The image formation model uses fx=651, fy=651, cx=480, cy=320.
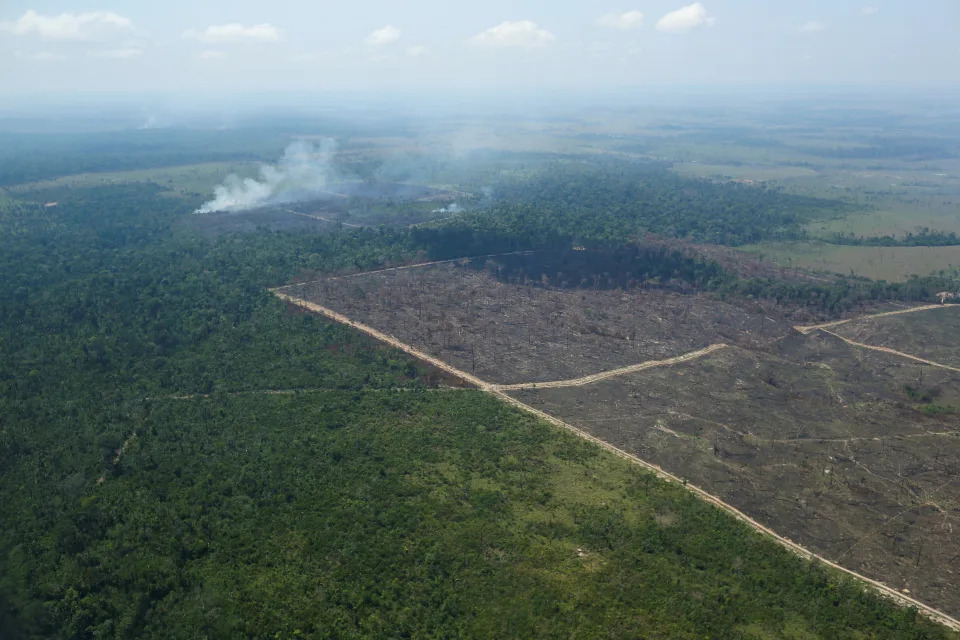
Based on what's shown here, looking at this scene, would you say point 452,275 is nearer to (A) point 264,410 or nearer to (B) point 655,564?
(A) point 264,410

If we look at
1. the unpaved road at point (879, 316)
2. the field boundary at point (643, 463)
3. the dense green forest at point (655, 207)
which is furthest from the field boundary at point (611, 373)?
the dense green forest at point (655, 207)

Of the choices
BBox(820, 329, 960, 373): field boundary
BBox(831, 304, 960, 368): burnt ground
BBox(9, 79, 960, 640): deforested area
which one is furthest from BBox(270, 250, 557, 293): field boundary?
BBox(831, 304, 960, 368): burnt ground

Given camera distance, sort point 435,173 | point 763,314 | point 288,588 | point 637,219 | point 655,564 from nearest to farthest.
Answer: point 288,588, point 655,564, point 763,314, point 637,219, point 435,173

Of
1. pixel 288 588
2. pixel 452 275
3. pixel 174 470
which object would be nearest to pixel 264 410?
pixel 174 470

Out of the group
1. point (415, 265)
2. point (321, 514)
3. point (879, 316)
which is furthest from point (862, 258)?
point (321, 514)

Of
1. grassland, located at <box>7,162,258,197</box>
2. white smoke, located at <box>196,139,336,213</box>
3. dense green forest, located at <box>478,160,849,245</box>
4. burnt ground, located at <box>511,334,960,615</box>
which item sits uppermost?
grassland, located at <box>7,162,258,197</box>

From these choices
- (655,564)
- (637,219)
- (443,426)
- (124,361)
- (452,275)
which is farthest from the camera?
(637,219)

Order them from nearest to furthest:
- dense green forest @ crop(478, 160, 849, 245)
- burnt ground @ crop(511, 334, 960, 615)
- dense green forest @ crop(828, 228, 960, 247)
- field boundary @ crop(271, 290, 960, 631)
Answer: field boundary @ crop(271, 290, 960, 631), burnt ground @ crop(511, 334, 960, 615), dense green forest @ crop(828, 228, 960, 247), dense green forest @ crop(478, 160, 849, 245)

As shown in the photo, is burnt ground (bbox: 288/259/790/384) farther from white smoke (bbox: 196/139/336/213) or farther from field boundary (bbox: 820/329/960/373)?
white smoke (bbox: 196/139/336/213)

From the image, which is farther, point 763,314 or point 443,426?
point 763,314
